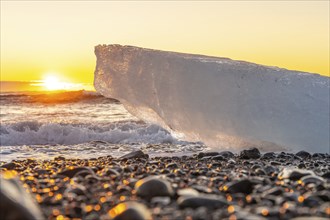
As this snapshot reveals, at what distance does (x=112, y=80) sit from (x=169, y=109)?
1.18 meters

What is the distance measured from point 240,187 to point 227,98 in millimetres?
4320

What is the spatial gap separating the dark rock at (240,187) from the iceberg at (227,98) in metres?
4.09

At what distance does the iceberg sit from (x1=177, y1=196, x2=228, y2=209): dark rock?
4.77 m

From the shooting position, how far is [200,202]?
2512 millimetres

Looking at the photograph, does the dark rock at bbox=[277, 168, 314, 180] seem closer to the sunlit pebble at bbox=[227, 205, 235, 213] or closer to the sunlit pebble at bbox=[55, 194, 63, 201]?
the sunlit pebble at bbox=[227, 205, 235, 213]

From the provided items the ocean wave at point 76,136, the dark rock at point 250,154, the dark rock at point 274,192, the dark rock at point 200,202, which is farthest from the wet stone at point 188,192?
the ocean wave at point 76,136

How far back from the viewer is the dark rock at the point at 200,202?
2500mm

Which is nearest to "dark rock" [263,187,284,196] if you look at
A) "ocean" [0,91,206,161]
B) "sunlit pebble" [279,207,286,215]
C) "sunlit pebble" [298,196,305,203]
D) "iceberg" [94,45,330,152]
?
"sunlit pebble" [298,196,305,203]

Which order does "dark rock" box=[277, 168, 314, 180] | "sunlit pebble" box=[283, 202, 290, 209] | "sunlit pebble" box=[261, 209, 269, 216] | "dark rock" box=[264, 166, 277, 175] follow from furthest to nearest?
"dark rock" box=[264, 166, 277, 175]
"dark rock" box=[277, 168, 314, 180]
"sunlit pebble" box=[283, 202, 290, 209]
"sunlit pebble" box=[261, 209, 269, 216]

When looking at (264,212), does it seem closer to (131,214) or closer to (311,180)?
(131,214)

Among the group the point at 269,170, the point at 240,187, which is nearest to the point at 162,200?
the point at 240,187

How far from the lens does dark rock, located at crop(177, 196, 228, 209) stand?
2.50m

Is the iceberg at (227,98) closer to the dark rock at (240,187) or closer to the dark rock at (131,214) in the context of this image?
the dark rock at (240,187)

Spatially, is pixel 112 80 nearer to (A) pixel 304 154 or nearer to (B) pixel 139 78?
(B) pixel 139 78
